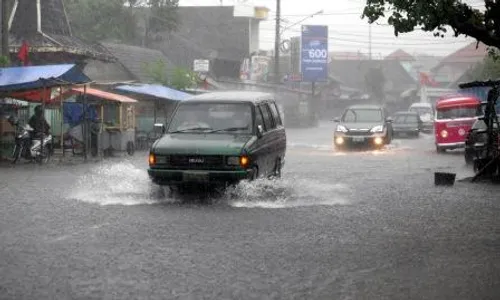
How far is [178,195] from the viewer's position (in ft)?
43.6

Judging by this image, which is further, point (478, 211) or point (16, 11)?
point (16, 11)

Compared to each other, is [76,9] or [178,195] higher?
[76,9]

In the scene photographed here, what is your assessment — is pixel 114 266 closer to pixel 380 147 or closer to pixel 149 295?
pixel 149 295

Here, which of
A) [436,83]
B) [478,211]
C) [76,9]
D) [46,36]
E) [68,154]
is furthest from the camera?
[436,83]

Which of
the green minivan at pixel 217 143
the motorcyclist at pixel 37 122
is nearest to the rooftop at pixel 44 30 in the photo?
the motorcyclist at pixel 37 122

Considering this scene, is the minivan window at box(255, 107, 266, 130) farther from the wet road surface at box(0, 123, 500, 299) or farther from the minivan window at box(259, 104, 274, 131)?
the wet road surface at box(0, 123, 500, 299)

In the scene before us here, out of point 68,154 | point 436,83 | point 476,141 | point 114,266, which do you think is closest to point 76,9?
point 68,154

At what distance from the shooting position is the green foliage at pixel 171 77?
120 ft

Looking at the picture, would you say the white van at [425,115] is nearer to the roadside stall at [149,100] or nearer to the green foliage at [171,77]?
the green foliage at [171,77]

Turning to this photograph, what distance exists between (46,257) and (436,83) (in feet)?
285

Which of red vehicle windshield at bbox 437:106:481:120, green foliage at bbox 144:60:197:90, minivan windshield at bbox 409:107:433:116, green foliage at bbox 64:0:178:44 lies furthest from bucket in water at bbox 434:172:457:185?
minivan windshield at bbox 409:107:433:116

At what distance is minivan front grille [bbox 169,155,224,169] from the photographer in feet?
39.9

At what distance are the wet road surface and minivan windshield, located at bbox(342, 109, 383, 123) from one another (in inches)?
479

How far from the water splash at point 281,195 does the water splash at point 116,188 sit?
144cm
